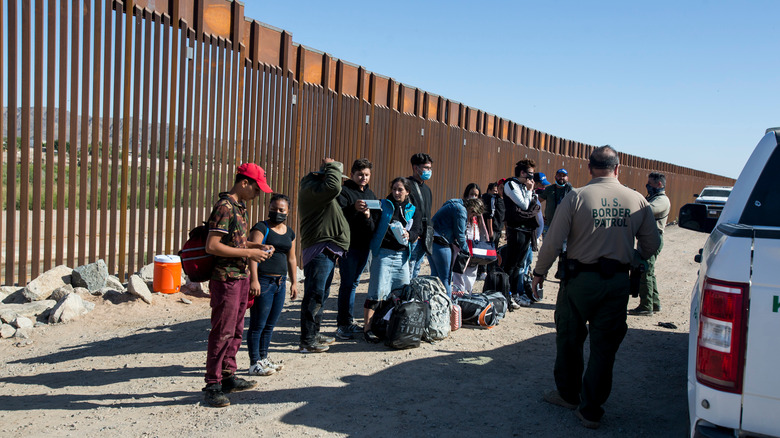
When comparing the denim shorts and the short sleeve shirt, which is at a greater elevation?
the short sleeve shirt

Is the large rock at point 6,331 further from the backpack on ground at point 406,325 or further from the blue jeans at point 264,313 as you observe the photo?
the backpack on ground at point 406,325

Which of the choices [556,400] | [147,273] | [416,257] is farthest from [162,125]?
[556,400]

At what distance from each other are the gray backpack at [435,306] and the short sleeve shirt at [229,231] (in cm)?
248

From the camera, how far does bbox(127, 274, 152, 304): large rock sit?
8188mm

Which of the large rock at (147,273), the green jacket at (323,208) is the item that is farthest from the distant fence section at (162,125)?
the green jacket at (323,208)

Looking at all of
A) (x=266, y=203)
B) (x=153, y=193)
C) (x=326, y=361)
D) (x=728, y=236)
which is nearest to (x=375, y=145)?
(x=266, y=203)

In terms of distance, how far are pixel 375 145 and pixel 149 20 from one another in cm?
639

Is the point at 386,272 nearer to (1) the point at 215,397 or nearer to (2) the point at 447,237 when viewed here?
(2) the point at 447,237

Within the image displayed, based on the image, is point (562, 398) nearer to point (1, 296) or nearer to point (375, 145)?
point (1, 296)

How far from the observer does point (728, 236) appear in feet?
9.46

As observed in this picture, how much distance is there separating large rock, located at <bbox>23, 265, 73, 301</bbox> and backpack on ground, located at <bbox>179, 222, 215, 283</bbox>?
4.16 metres

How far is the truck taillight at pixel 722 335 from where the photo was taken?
8.84 ft

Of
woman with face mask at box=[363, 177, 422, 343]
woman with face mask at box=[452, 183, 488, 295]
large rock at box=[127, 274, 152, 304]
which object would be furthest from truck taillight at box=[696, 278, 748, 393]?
large rock at box=[127, 274, 152, 304]

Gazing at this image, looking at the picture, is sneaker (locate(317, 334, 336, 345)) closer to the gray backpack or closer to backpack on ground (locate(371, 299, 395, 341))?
backpack on ground (locate(371, 299, 395, 341))
